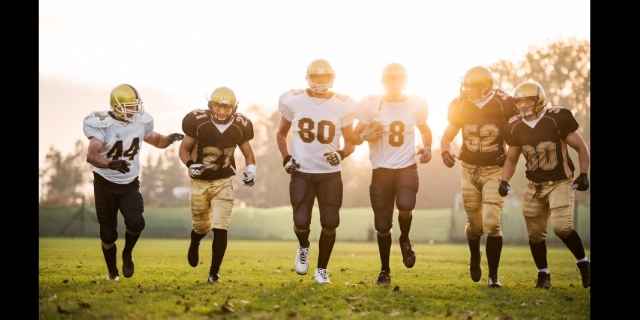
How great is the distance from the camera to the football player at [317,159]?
823 centimetres

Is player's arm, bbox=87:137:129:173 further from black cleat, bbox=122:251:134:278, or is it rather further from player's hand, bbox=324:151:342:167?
player's hand, bbox=324:151:342:167

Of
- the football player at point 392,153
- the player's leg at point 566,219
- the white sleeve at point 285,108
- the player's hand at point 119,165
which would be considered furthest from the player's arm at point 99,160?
the player's leg at point 566,219

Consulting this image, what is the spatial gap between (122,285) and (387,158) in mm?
3127

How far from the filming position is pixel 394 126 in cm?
843

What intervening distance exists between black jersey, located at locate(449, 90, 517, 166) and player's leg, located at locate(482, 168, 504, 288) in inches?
6.9

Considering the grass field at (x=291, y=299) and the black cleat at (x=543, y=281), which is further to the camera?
the black cleat at (x=543, y=281)

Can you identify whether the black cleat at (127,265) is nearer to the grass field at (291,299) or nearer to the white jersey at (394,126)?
the grass field at (291,299)

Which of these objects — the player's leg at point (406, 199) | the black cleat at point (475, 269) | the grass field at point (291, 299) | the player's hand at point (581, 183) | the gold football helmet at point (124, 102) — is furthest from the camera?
the black cleat at point (475, 269)

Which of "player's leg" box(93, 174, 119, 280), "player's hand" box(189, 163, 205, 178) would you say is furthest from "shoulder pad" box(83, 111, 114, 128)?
"player's hand" box(189, 163, 205, 178)

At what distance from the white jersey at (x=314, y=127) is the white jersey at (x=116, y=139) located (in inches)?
68.6

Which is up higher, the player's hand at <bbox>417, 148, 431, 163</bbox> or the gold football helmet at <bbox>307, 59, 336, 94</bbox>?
the gold football helmet at <bbox>307, 59, 336, 94</bbox>

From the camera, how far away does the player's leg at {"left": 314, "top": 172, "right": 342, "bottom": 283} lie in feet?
26.9

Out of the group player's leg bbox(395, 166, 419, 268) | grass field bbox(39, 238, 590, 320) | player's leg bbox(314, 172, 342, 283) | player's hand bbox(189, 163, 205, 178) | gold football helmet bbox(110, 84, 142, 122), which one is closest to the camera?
grass field bbox(39, 238, 590, 320)
